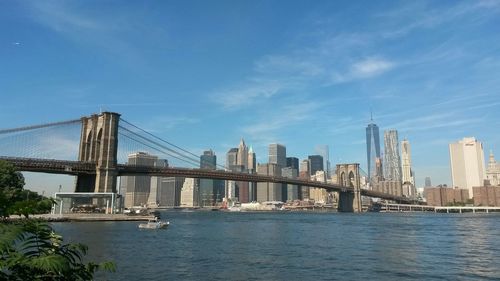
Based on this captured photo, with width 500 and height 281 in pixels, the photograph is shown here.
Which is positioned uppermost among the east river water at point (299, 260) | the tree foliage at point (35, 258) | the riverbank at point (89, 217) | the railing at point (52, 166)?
the railing at point (52, 166)

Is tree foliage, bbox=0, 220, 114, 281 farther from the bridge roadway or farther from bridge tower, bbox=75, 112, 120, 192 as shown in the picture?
bridge tower, bbox=75, 112, 120, 192

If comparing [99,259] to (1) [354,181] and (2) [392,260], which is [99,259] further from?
(1) [354,181]

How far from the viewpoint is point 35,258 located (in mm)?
5133

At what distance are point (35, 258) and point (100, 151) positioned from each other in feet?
332

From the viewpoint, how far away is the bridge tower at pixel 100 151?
98500 millimetres

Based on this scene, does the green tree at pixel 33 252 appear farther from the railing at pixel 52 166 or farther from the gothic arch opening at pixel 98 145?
the gothic arch opening at pixel 98 145

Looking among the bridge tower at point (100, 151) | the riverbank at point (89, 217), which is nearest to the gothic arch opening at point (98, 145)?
the bridge tower at point (100, 151)

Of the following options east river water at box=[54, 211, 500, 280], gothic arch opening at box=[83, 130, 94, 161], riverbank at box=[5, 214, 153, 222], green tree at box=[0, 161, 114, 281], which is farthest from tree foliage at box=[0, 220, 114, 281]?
gothic arch opening at box=[83, 130, 94, 161]

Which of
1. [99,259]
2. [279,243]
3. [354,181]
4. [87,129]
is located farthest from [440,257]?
[354,181]

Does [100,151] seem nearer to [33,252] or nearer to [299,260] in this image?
[299,260]

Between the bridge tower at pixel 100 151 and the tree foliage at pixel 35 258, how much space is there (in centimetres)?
9543

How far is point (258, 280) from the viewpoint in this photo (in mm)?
22703

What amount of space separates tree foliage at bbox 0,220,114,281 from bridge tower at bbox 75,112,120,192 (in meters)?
95.4

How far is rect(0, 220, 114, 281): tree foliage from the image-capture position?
5.01 metres
